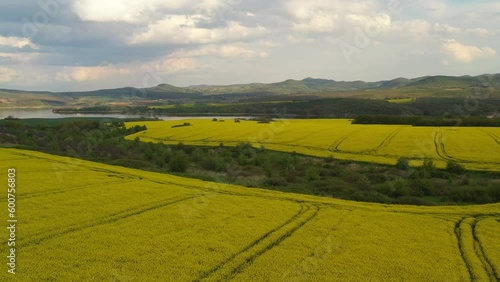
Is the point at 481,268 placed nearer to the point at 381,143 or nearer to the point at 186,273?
the point at 186,273

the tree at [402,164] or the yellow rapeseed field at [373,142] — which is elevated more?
the yellow rapeseed field at [373,142]

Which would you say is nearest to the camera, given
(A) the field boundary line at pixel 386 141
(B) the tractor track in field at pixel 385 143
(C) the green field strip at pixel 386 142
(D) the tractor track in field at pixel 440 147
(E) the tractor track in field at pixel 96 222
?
(E) the tractor track in field at pixel 96 222

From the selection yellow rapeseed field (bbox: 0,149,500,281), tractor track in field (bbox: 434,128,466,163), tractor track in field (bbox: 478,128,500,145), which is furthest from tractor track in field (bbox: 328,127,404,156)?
yellow rapeseed field (bbox: 0,149,500,281)

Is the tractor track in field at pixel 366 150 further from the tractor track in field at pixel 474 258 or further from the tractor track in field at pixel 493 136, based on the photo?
the tractor track in field at pixel 474 258

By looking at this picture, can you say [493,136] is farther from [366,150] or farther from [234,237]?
[234,237]

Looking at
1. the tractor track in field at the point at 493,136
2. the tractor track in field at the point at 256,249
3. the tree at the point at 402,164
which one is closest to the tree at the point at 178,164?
the tree at the point at 402,164

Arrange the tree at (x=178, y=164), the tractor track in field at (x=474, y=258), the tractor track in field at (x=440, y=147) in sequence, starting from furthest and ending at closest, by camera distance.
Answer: the tree at (x=178, y=164) < the tractor track in field at (x=440, y=147) < the tractor track in field at (x=474, y=258)

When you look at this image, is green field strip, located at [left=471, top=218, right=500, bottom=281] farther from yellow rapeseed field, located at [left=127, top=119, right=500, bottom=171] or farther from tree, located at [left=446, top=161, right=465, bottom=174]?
yellow rapeseed field, located at [left=127, top=119, right=500, bottom=171]

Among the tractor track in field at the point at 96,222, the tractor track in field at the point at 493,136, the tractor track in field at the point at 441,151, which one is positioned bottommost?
the tractor track in field at the point at 441,151
